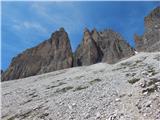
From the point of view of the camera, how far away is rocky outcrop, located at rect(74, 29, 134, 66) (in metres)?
108

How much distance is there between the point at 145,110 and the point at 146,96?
2.65m

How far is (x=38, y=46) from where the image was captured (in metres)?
127

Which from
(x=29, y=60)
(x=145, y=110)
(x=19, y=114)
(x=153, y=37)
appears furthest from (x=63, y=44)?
(x=145, y=110)

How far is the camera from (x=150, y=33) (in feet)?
294

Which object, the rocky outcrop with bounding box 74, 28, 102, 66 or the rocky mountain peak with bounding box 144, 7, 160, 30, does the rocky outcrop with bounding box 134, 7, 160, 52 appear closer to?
the rocky mountain peak with bounding box 144, 7, 160, 30

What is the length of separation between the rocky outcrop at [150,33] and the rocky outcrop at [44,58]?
3383cm

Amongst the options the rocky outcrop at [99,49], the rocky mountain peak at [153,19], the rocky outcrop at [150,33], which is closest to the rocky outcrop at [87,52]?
the rocky outcrop at [99,49]

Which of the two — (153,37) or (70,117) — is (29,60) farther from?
(70,117)

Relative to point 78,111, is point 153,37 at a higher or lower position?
higher

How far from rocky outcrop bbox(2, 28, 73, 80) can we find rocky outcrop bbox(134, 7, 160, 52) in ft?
111

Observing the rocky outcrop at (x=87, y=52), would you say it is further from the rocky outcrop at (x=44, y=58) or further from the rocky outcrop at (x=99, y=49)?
→ the rocky outcrop at (x=44, y=58)

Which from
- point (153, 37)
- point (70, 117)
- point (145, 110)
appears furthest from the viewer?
point (153, 37)

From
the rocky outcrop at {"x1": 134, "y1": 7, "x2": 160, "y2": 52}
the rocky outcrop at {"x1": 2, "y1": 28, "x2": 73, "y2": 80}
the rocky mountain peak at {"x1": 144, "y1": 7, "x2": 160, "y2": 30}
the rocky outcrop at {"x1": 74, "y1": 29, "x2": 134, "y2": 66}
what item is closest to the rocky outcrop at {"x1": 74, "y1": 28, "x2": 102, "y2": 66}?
the rocky outcrop at {"x1": 74, "y1": 29, "x2": 134, "y2": 66}

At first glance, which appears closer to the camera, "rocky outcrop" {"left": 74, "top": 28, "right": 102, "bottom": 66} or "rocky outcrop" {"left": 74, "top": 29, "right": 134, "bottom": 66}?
"rocky outcrop" {"left": 74, "top": 29, "right": 134, "bottom": 66}
